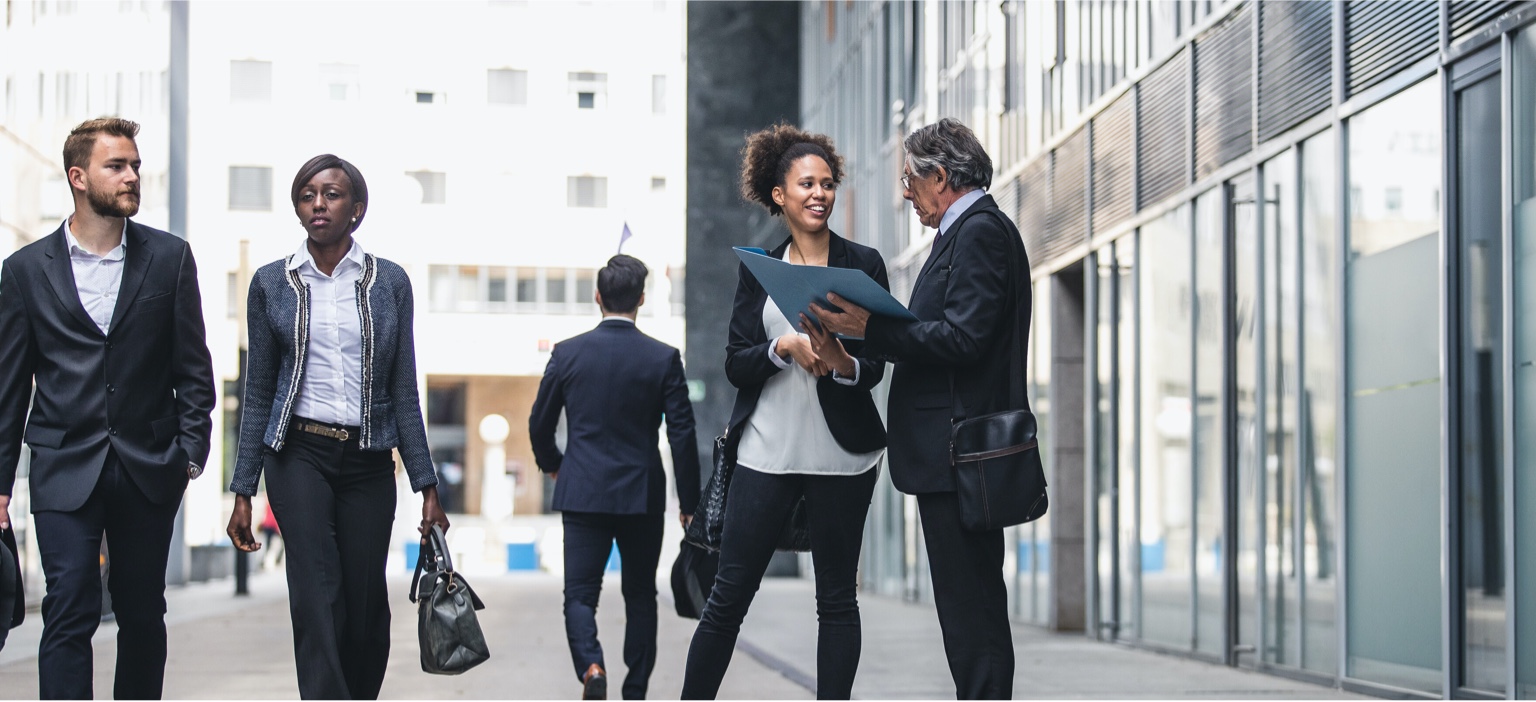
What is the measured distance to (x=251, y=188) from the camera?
50.7 meters

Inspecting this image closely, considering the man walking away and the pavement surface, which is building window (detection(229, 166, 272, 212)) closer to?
the pavement surface

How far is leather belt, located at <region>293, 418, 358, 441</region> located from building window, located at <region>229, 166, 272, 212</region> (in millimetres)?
47090

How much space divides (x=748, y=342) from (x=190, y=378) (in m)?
1.61

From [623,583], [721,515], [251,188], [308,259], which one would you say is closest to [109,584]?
[308,259]

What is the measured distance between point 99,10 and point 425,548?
15.8 m

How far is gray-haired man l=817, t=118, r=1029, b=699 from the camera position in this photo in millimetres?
4805

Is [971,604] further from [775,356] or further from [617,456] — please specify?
[617,456]

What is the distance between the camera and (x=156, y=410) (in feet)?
17.5

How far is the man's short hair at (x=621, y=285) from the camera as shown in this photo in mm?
7777

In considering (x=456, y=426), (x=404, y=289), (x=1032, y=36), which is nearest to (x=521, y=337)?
(x=456, y=426)

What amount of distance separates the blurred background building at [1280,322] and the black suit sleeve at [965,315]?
3127 millimetres

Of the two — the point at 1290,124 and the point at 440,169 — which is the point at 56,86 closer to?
the point at 1290,124

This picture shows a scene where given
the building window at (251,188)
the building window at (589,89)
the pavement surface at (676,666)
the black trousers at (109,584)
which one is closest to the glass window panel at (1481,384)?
the pavement surface at (676,666)

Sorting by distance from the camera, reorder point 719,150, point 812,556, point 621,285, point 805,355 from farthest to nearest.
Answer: point 719,150
point 621,285
point 812,556
point 805,355
